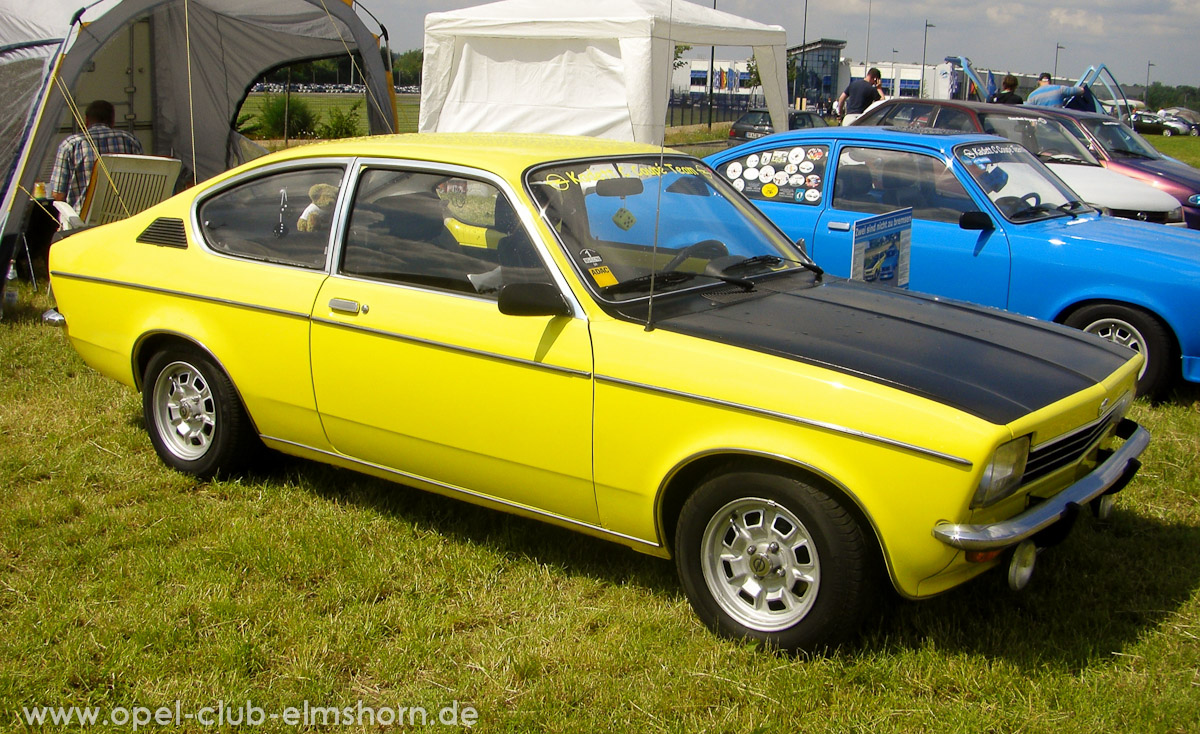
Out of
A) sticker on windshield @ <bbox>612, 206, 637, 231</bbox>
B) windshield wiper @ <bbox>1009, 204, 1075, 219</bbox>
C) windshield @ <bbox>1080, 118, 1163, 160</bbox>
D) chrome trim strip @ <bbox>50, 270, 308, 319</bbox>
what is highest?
windshield @ <bbox>1080, 118, 1163, 160</bbox>

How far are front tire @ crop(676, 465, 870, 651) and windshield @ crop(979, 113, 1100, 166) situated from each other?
8.73 metres

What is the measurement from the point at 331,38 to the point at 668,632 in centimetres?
1051

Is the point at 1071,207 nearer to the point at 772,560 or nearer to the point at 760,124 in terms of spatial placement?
the point at 772,560

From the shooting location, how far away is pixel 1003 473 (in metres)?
3.00

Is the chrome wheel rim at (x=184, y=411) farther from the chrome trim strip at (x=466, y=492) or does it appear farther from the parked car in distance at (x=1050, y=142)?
the parked car in distance at (x=1050, y=142)

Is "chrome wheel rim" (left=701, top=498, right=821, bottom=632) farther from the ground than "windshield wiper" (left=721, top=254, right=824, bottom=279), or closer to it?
closer to it

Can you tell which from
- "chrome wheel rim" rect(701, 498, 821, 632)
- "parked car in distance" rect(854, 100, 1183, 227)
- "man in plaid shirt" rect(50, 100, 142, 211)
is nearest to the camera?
"chrome wheel rim" rect(701, 498, 821, 632)

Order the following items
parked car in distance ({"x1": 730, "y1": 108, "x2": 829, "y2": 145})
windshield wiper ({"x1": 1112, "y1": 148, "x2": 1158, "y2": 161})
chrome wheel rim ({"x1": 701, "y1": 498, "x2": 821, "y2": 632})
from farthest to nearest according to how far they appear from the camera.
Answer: parked car in distance ({"x1": 730, "y1": 108, "x2": 829, "y2": 145}) → windshield wiper ({"x1": 1112, "y1": 148, "x2": 1158, "y2": 161}) → chrome wheel rim ({"x1": 701, "y1": 498, "x2": 821, "y2": 632})

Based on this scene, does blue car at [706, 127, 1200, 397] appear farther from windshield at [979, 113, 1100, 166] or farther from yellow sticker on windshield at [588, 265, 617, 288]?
windshield at [979, 113, 1100, 166]

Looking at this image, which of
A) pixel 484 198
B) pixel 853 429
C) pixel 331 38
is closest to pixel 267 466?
pixel 484 198

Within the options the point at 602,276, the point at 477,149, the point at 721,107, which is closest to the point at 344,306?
the point at 477,149

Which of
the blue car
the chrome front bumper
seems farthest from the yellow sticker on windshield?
the blue car

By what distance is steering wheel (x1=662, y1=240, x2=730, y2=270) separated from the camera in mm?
3977

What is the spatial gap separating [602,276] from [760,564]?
1124mm
